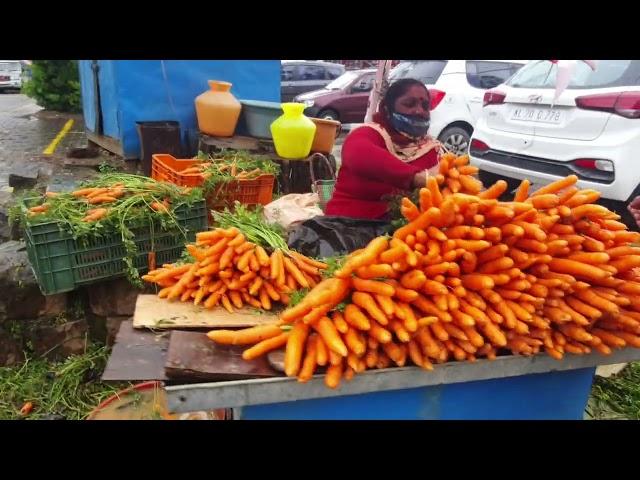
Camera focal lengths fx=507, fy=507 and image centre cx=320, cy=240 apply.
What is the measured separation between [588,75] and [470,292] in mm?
4213

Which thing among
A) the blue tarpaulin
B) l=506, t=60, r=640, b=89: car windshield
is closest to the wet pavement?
the blue tarpaulin

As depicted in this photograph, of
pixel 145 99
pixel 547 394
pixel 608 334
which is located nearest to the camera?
pixel 608 334

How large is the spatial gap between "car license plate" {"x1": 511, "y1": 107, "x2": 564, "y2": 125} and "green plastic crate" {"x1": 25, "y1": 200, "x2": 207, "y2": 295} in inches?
145

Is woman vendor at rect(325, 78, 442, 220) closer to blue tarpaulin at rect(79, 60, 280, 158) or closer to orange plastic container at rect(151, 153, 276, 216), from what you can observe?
orange plastic container at rect(151, 153, 276, 216)

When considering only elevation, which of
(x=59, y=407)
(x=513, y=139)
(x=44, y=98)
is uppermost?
(x=513, y=139)

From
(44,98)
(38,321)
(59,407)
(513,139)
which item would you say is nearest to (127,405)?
(59,407)

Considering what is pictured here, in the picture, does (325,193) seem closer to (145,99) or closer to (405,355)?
(405,355)

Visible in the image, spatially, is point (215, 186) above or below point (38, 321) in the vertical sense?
above

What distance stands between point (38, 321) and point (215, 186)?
1692 mm

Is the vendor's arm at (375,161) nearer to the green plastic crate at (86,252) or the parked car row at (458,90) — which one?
the green plastic crate at (86,252)

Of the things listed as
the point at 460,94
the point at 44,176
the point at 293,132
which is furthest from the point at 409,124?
the point at 460,94

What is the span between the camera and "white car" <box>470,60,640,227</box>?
462cm

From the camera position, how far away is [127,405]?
10.3 ft

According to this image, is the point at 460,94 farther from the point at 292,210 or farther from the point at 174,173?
the point at 174,173
